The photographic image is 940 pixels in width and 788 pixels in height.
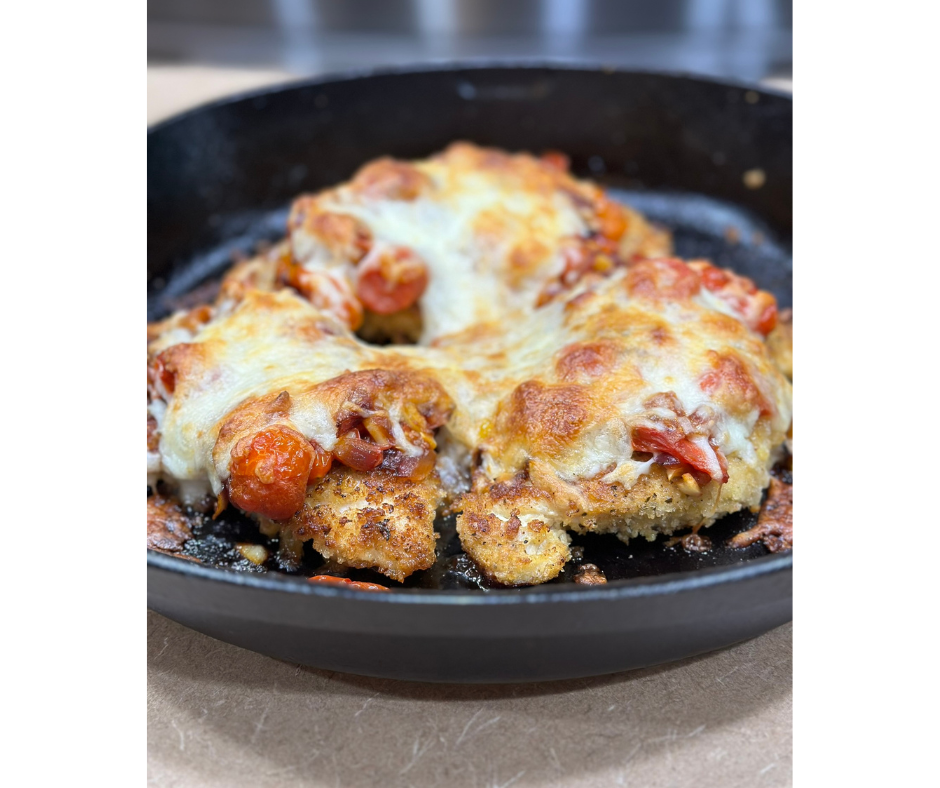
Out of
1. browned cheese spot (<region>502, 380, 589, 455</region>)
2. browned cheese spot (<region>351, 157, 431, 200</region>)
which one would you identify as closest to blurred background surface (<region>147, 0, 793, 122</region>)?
browned cheese spot (<region>351, 157, 431, 200</region>)

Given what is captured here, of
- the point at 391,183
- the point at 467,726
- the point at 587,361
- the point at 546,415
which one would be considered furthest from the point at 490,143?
the point at 467,726

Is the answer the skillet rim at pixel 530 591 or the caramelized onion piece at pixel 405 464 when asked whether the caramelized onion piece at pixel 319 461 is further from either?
the skillet rim at pixel 530 591

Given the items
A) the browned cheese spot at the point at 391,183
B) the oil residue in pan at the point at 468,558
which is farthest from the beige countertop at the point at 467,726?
the browned cheese spot at the point at 391,183

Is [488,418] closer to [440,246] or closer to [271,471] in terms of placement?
[271,471]

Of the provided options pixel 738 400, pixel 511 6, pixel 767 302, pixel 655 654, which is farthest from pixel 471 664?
pixel 511 6

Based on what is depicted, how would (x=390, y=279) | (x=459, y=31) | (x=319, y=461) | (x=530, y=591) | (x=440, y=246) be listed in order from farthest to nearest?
1. (x=459, y=31)
2. (x=440, y=246)
3. (x=390, y=279)
4. (x=319, y=461)
5. (x=530, y=591)

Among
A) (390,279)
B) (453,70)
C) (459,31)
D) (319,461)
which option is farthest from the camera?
(459,31)
